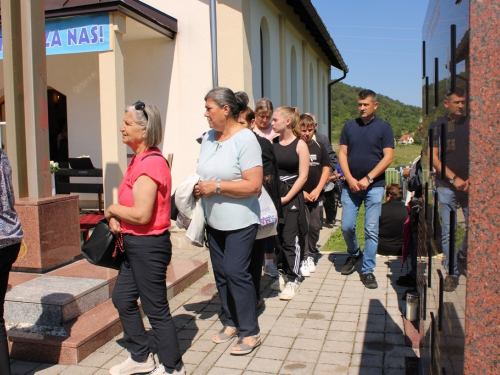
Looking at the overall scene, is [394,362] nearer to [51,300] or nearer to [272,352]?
[272,352]

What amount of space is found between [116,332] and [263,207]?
1.56 m

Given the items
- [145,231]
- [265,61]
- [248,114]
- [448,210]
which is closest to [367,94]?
[248,114]

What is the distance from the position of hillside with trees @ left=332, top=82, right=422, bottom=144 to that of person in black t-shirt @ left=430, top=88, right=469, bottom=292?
3704 cm

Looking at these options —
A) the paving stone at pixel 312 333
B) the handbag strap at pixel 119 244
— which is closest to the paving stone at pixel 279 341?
the paving stone at pixel 312 333

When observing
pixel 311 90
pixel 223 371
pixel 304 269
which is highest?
pixel 311 90

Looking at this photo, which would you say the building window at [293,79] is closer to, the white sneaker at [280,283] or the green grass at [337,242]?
the green grass at [337,242]

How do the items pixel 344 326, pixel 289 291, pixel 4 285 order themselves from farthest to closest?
pixel 289 291 < pixel 344 326 < pixel 4 285

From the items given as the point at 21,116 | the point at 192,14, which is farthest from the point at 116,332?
the point at 192,14

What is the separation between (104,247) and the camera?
353 centimetres

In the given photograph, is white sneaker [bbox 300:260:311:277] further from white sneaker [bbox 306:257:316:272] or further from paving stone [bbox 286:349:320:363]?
paving stone [bbox 286:349:320:363]

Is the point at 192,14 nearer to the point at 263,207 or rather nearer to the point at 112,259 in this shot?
the point at 263,207

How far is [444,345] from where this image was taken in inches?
82.6

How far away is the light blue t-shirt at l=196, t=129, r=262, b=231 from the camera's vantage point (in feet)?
12.8

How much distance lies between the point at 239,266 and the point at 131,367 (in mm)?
1008
